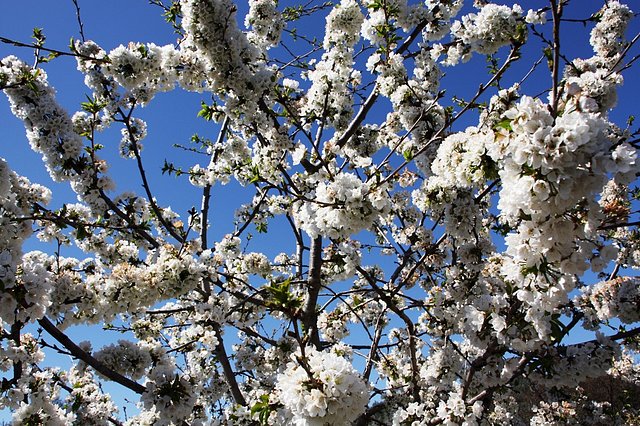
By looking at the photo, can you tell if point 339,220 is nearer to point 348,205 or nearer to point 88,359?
point 348,205

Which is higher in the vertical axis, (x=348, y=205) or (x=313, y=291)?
(x=313, y=291)

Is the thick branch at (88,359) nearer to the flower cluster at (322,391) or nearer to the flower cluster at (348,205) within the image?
the flower cluster at (322,391)

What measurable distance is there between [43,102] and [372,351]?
548 centimetres

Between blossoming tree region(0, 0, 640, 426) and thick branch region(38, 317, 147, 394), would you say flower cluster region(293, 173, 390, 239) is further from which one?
thick branch region(38, 317, 147, 394)

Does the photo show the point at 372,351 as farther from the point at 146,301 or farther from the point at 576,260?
the point at 576,260

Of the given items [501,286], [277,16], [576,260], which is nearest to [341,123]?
[277,16]

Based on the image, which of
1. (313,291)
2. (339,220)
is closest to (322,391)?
(339,220)

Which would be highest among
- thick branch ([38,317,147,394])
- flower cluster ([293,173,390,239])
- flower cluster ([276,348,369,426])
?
flower cluster ([293,173,390,239])

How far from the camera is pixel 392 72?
5.85 meters

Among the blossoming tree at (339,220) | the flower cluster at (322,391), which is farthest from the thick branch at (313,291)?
the flower cluster at (322,391)

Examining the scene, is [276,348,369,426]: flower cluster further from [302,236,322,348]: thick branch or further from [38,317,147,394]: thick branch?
[302,236,322,348]: thick branch

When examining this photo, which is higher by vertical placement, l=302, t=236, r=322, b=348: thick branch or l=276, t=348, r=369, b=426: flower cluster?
l=302, t=236, r=322, b=348: thick branch

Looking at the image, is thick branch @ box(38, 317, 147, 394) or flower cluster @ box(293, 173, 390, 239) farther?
thick branch @ box(38, 317, 147, 394)

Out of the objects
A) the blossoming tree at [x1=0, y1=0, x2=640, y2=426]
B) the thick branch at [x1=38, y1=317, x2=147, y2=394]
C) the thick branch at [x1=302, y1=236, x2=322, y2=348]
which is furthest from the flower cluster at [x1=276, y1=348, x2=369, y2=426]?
the thick branch at [x1=302, y1=236, x2=322, y2=348]
